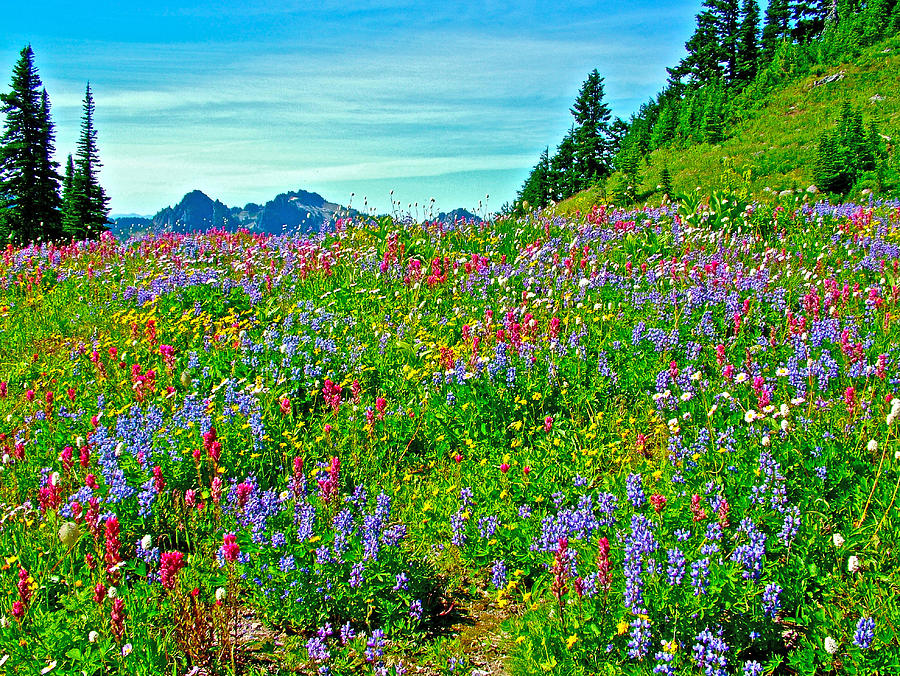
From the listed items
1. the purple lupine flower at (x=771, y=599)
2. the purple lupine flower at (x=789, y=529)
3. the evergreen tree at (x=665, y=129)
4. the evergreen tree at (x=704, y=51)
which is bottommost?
the purple lupine flower at (x=771, y=599)

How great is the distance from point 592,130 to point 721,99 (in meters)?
10.9

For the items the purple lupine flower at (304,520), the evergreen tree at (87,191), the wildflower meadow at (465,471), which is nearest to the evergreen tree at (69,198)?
the evergreen tree at (87,191)

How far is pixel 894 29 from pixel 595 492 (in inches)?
1850

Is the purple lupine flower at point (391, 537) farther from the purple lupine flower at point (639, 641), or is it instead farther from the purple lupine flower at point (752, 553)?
the purple lupine flower at point (752, 553)

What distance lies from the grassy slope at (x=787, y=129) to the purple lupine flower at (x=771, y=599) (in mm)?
16437

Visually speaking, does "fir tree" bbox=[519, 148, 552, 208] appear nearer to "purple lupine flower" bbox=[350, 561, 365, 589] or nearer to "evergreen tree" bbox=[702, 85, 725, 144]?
"evergreen tree" bbox=[702, 85, 725, 144]

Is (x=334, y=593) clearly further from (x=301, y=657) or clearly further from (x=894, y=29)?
(x=894, y=29)

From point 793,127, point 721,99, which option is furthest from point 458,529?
point 721,99

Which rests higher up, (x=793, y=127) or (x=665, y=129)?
(x=665, y=129)

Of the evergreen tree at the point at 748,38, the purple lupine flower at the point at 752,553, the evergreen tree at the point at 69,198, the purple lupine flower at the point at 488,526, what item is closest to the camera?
the purple lupine flower at the point at 752,553

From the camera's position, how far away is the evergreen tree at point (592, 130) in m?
46.5

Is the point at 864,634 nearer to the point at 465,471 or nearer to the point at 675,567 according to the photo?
the point at 675,567

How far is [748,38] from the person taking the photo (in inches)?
2434

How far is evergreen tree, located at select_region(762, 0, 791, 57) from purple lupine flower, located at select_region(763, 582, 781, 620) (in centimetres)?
7082
